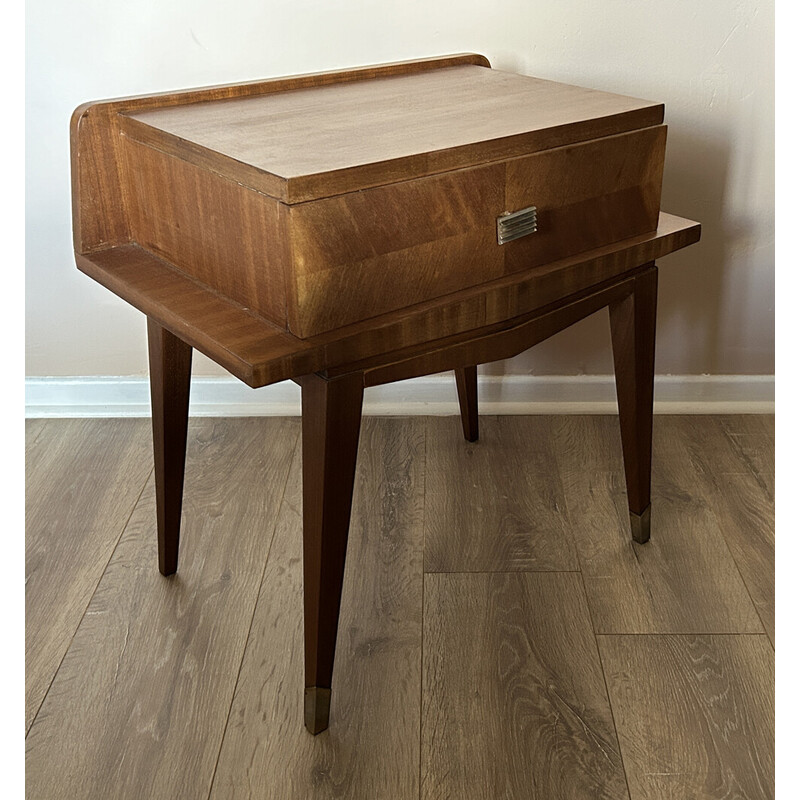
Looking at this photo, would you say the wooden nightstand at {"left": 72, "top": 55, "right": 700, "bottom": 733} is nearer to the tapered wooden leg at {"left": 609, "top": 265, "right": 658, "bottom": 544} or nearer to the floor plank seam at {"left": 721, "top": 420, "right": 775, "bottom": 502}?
the tapered wooden leg at {"left": 609, "top": 265, "right": 658, "bottom": 544}

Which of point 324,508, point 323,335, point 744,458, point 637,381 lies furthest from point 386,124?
point 744,458

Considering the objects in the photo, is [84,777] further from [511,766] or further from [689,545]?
[689,545]

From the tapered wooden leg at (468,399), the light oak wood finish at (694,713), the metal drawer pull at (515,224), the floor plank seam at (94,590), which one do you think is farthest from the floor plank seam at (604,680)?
the floor plank seam at (94,590)

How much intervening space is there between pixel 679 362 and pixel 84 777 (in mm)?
1282

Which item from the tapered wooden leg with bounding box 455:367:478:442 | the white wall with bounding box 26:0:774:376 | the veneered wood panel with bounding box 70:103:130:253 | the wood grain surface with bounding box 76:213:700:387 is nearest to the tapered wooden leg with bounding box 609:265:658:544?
the wood grain surface with bounding box 76:213:700:387

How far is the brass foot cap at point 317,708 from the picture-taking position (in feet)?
3.63

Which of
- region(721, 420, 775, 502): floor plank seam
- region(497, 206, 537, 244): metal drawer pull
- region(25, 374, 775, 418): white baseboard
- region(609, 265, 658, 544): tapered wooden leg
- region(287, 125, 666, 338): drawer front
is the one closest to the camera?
region(287, 125, 666, 338): drawer front

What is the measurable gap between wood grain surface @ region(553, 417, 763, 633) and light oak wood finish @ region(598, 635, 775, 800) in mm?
40

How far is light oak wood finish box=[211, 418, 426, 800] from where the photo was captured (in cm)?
106

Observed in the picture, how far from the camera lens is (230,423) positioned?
1867 mm

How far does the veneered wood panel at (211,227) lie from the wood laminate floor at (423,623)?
1.64 ft

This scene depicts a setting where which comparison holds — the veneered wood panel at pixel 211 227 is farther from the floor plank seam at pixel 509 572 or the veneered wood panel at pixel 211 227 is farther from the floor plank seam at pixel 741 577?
the floor plank seam at pixel 741 577

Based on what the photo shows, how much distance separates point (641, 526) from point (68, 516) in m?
0.90
